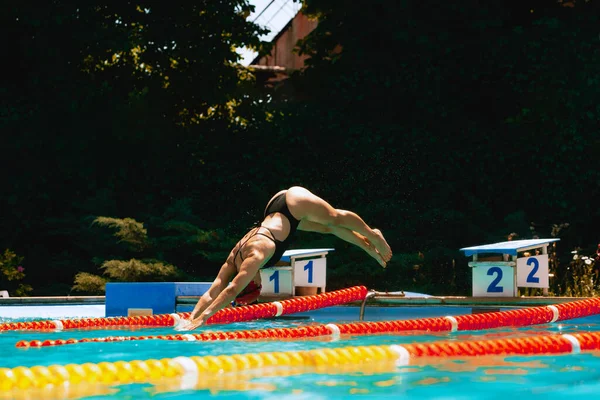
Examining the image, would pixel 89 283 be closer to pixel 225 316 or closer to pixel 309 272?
pixel 309 272

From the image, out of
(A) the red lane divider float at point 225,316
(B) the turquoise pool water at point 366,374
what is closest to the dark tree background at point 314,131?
(A) the red lane divider float at point 225,316

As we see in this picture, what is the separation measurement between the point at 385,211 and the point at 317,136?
2283mm

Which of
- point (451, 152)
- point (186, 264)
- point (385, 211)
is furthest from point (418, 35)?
point (186, 264)

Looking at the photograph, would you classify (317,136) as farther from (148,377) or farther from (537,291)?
(148,377)

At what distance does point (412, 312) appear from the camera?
1047cm

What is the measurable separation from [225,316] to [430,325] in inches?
90.6

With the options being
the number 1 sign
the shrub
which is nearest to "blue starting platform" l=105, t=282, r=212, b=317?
the number 1 sign

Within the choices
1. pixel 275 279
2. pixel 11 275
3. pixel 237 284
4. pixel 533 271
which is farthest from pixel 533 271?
pixel 11 275

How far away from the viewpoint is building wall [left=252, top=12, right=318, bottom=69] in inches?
915

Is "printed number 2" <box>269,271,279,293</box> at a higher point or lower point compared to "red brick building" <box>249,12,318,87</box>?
lower

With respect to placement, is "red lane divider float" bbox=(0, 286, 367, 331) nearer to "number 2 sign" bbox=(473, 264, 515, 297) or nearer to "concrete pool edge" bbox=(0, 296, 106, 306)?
"number 2 sign" bbox=(473, 264, 515, 297)

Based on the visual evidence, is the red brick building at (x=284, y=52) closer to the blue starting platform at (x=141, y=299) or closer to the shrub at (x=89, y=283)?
the shrub at (x=89, y=283)

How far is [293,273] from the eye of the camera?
11211 mm

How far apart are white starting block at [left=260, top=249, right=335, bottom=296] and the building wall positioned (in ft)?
39.7
